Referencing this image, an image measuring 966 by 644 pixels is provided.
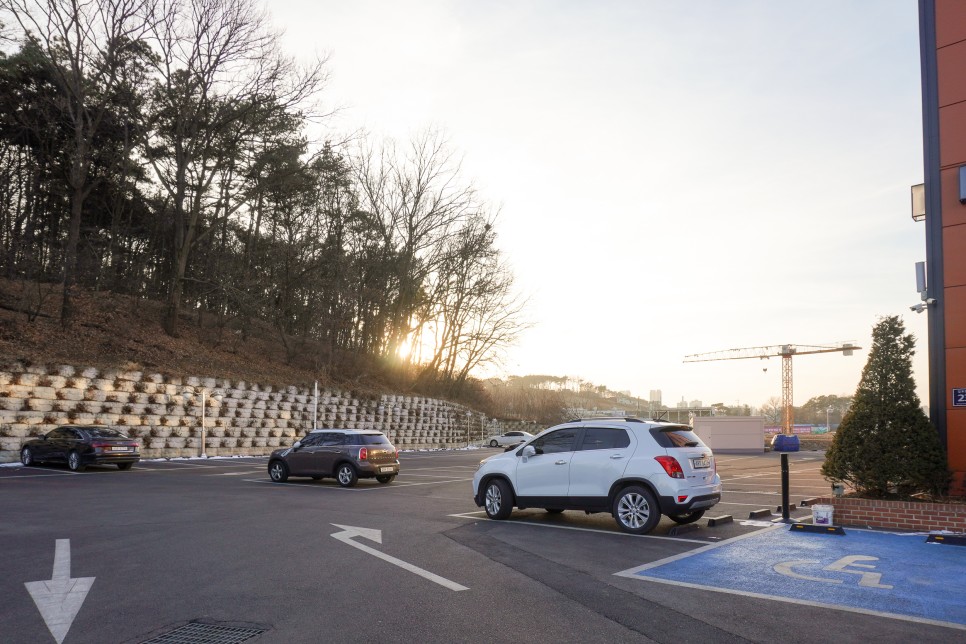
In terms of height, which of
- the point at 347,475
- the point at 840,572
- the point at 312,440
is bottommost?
the point at 347,475

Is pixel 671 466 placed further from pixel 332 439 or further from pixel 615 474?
pixel 332 439

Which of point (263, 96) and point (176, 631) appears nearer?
point (176, 631)

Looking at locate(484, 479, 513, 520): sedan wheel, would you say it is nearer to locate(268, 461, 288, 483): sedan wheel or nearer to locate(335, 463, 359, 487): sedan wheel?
locate(335, 463, 359, 487): sedan wheel

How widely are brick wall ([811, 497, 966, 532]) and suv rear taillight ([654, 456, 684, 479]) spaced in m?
2.91

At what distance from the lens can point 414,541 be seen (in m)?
9.44

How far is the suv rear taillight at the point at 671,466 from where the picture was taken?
9.96 m

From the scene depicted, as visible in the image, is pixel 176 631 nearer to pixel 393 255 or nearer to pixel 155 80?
pixel 155 80

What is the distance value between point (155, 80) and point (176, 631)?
32282 mm

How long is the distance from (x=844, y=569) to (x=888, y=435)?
3.91 metres

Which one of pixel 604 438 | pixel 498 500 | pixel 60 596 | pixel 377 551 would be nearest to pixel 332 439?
pixel 498 500

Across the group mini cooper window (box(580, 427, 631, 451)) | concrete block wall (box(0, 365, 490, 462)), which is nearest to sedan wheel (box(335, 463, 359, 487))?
mini cooper window (box(580, 427, 631, 451))

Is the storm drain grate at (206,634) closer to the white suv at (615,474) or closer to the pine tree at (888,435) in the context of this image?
the white suv at (615,474)

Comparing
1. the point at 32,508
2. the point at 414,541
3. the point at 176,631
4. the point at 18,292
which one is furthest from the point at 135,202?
the point at 176,631

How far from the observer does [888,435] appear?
10.7 meters
